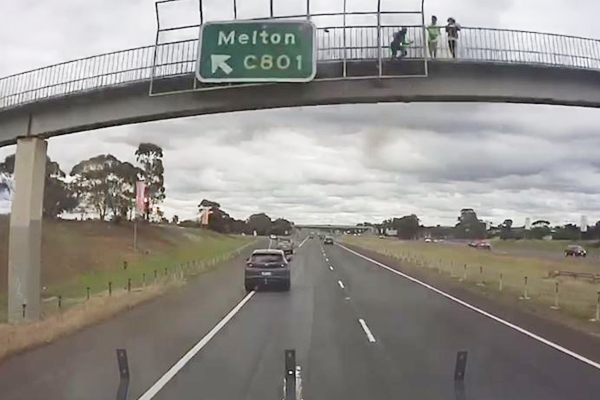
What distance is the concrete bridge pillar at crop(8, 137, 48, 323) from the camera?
2147cm

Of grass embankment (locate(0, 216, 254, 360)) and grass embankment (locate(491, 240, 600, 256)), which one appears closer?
grass embankment (locate(0, 216, 254, 360))

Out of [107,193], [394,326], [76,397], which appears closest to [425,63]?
[394,326]

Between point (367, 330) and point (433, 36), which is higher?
point (433, 36)

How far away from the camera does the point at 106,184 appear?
87.1 m

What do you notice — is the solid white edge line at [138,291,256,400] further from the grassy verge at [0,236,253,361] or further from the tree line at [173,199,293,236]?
the tree line at [173,199,293,236]

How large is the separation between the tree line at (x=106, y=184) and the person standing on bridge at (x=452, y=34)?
70.0 metres

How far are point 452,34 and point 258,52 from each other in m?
5.18

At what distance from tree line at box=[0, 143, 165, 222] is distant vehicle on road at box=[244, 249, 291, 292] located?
57.0 meters

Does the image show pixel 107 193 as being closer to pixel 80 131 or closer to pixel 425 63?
pixel 80 131

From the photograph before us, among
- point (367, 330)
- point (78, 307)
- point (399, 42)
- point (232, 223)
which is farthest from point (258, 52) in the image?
point (232, 223)

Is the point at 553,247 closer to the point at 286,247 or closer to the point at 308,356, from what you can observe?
the point at 286,247

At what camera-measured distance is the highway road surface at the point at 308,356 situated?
9641 mm

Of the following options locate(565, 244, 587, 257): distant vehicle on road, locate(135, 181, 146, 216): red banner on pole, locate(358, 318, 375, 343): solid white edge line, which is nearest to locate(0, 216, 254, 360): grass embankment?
locate(135, 181, 146, 216): red banner on pole

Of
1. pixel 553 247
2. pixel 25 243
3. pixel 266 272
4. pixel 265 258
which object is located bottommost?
pixel 266 272
